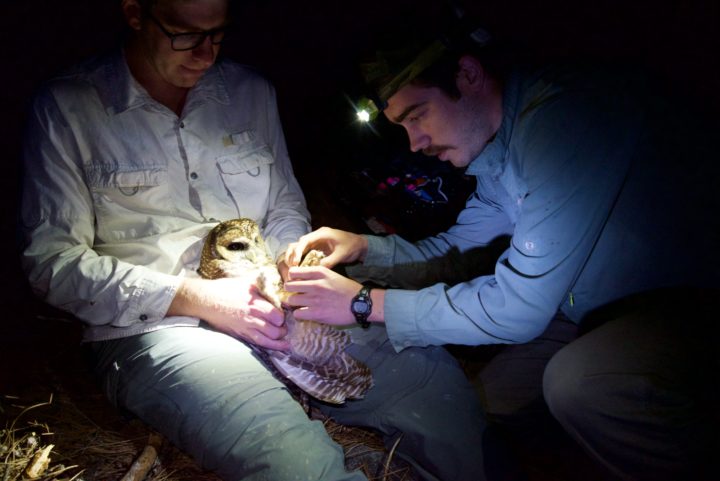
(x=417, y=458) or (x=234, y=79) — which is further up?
(x=234, y=79)

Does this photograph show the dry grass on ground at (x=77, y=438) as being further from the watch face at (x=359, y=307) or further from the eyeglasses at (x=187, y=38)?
the eyeglasses at (x=187, y=38)

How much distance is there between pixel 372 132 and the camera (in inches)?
204

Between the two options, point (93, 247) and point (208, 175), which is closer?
point (93, 247)

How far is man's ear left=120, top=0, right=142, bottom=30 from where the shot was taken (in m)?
2.49

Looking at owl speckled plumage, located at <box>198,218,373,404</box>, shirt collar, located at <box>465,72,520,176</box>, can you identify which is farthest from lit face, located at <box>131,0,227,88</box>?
shirt collar, located at <box>465,72,520,176</box>

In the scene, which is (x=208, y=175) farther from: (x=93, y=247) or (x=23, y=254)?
(x=23, y=254)

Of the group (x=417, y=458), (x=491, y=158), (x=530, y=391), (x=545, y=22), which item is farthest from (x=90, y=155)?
(x=545, y=22)

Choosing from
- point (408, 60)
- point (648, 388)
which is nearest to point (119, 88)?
point (408, 60)

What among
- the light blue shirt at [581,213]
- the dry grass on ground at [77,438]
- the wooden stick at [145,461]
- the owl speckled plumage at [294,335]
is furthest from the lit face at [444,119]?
the wooden stick at [145,461]

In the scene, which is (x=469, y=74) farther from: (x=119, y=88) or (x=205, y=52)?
(x=119, y=88)

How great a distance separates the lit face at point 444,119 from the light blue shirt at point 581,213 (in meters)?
0.10

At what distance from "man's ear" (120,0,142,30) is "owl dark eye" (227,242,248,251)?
4.59 feet

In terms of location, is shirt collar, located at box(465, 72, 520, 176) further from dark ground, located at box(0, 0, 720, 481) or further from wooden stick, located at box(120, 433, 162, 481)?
wooden stick, located at box(120, 433, 162, 481)

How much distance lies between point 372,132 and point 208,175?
2.58m
